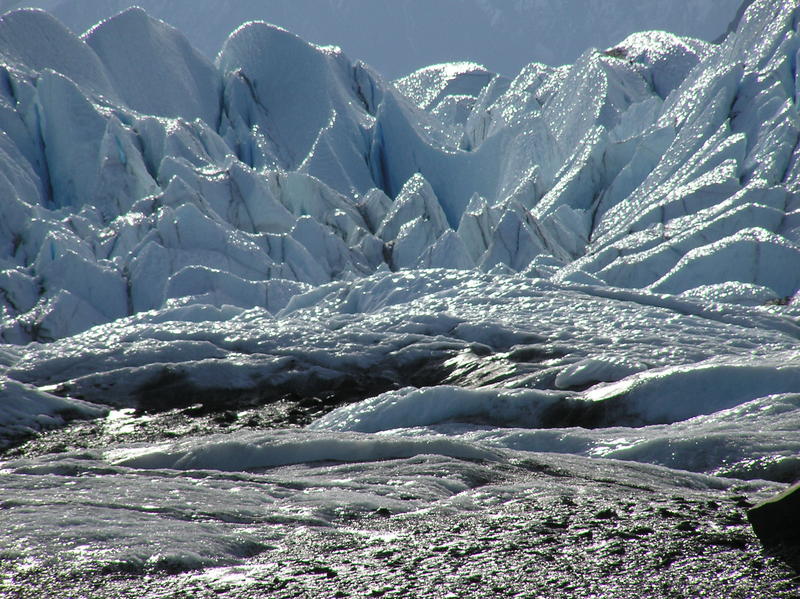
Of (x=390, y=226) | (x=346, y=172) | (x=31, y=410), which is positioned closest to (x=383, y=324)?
(x=31, y=410)

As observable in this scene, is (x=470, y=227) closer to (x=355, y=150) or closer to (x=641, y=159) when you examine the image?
(x=641, y=159)

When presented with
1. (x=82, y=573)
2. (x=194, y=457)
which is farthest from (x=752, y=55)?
(x=82, y=573)

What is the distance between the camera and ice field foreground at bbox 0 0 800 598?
Answer: 347 centimetres

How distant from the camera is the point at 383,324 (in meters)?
12.9

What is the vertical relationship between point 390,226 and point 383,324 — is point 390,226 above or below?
above

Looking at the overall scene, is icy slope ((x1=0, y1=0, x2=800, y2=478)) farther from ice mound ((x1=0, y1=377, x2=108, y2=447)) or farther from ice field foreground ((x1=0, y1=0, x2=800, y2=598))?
ice mound ((x1=0, y1=377, x2=108, y2=447))

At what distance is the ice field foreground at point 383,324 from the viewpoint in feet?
11.4

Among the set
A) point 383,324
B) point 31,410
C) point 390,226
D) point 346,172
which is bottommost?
point 31,410

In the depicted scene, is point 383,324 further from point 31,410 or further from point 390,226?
point 390,226

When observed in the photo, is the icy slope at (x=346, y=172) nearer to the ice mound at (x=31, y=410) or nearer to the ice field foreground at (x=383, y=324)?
the ice field foreground at (x=383, y=324)

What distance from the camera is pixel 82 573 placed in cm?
316

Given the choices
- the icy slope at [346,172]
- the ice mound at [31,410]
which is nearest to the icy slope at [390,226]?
the icy slope at [346,172]

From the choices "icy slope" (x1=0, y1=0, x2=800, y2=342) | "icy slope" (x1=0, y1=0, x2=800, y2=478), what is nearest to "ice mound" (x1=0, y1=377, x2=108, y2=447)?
"icy slope" (x1=0, y1=0, x2=800, y2=478)

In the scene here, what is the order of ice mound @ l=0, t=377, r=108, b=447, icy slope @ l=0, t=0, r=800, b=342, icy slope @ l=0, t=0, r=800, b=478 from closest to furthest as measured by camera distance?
ice mound @ l=0, t=377, r=108, b=447, icy slope @ l=0, t=0, r=800, b=478, icy slope @ l=0, t=0, r=800, b=342
